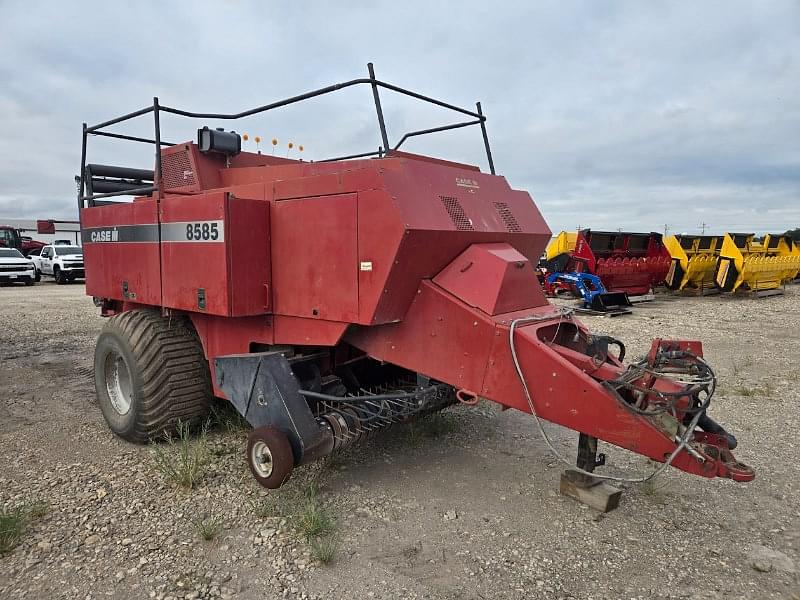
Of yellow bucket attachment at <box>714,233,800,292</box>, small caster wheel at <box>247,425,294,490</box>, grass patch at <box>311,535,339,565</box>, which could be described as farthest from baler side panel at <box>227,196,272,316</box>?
yellow bucket attachment at <box>714,233,800,292</box>

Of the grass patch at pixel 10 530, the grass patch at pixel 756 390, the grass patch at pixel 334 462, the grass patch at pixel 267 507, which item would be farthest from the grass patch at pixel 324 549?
the grass patch at pixel 756 390

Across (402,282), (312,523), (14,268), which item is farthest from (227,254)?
(14,268)

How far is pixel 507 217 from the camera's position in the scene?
3982 millimetres

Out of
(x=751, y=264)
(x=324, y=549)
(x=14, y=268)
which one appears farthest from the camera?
(x=14, y=268)

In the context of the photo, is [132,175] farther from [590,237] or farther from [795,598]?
[590,237]

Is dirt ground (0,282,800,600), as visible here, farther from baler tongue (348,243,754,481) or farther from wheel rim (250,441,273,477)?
baler tongue (348,243,754,481)

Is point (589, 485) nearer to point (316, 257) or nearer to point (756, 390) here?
point (316, 257)

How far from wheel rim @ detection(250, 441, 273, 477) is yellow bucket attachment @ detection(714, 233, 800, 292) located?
16.1m

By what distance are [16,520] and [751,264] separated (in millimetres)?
17605

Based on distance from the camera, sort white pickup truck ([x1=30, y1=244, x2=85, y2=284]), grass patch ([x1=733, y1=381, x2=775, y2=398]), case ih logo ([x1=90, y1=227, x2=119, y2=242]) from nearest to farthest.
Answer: case ih logo ([x1=90, y1=227, x2=119, y2=242]) < grass patch ([x1=733, y1=381, x2=775, y2=398]) < white pickup truck ([x1=30, y1=244, x2=85, y2=284])

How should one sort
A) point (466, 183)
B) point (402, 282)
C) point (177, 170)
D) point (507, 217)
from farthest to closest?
1. point (177, 170)
2. point (507, 217)
3. point (466, 183)
4. point (402, 282)

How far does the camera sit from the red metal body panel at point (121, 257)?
173 inches

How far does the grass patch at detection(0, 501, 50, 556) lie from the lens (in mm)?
3006

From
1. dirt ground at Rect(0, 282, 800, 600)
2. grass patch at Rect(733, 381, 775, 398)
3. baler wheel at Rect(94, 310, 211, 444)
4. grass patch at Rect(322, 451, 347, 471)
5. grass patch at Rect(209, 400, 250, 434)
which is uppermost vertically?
baler wheel at Rect(94, 310, 211, 444)
